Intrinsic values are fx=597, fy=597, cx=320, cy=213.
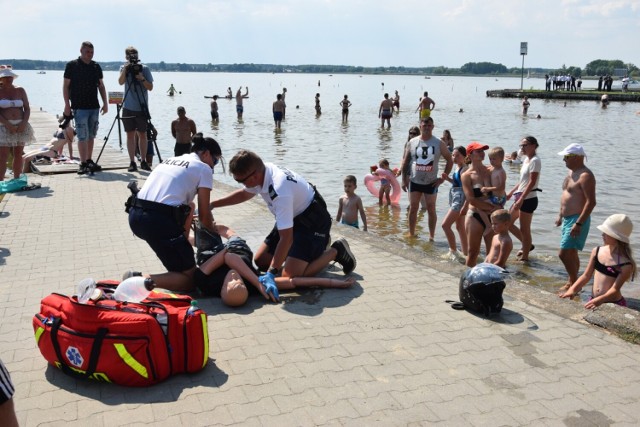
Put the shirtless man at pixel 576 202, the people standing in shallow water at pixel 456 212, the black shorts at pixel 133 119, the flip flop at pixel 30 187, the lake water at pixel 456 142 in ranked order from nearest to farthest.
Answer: the shirtless man at pixel 576 202 → the people standing in shallow water at pixel 456 212 → the flip flop at pixel 30 187 → the lake water at pixel 456 142 → the black shorts at pixel 133 119

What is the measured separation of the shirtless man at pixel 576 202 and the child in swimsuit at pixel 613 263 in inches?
34.6

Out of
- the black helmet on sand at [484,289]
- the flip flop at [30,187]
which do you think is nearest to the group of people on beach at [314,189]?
the flip flop at [30,187]

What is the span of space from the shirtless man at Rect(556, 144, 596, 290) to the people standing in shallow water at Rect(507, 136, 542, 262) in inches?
34.1

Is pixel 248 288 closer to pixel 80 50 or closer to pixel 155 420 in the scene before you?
pixel 155 420

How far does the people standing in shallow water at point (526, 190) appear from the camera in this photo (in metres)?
7.97

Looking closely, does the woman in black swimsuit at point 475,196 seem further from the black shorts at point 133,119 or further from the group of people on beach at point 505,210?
the black shorts at point 133,119

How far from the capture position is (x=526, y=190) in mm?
8062

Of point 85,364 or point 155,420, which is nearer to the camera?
point 155,420

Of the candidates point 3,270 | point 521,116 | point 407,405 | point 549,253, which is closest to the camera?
point 407,405

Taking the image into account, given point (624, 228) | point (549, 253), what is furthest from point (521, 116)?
point (624, 228)

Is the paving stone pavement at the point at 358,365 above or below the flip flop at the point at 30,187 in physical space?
below

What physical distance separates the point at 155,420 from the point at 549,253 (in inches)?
294

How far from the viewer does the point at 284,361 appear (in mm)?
4211

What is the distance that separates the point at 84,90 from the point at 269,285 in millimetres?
7114
